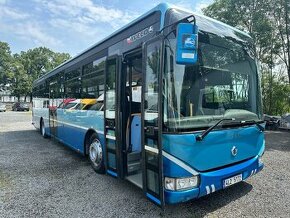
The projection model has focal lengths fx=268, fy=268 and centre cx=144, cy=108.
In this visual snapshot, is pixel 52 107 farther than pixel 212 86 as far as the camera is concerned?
Yes

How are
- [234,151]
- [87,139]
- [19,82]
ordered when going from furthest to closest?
[19,82], [87,139], [234,151]

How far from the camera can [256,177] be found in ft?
19.3

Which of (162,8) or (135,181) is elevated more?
(162,8)

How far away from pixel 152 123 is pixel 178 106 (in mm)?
471

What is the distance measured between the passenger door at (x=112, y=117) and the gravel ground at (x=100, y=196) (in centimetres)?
55

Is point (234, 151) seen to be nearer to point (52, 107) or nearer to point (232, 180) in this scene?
point (232, 180)

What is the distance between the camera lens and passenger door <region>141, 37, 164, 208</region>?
3668 mm

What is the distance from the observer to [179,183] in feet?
11.8

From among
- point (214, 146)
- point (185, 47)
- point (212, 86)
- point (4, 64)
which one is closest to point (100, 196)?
point (214, 146)

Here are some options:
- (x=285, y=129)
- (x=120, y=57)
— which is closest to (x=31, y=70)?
(x=285, y=129)

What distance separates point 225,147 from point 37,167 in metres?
4.97

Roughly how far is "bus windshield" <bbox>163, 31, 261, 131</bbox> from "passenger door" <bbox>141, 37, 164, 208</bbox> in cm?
16

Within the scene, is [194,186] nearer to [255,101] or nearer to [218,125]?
[218,125]

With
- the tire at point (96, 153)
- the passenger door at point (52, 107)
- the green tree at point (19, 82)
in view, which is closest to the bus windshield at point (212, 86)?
the tire at point (96, 153)
